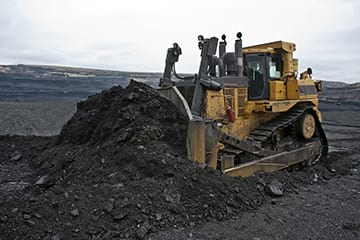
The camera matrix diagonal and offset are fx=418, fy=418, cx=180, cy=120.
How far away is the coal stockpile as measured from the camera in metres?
4.75

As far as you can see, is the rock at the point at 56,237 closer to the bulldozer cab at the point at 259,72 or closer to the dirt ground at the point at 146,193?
the dirt ground at the point at 146,193

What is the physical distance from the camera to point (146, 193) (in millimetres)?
5223

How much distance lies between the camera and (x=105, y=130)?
6.98m

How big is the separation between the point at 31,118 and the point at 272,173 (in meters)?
12.4

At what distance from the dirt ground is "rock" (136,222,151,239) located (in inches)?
0.5

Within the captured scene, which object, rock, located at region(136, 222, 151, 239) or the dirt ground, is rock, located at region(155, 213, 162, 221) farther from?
rock, located at region(136, 222, 151, 239)

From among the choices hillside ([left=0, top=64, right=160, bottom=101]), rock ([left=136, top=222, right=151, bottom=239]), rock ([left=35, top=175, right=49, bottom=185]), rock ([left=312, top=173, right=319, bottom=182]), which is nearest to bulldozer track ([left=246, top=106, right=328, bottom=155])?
rock ([left=312, top=173, right=319, bottom=182])

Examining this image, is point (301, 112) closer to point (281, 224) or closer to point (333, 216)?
point (333, 216)

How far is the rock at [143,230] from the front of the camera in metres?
4.65

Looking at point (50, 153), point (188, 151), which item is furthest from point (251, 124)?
point (50, 153)

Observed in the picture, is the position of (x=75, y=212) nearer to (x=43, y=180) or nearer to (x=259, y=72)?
(x=43, y=180)

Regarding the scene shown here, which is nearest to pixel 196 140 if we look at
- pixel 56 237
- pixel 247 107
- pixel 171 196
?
pixel 171 196

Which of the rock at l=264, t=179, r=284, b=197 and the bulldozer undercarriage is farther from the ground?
the bulldozer undercarriage

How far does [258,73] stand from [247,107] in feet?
2.74
